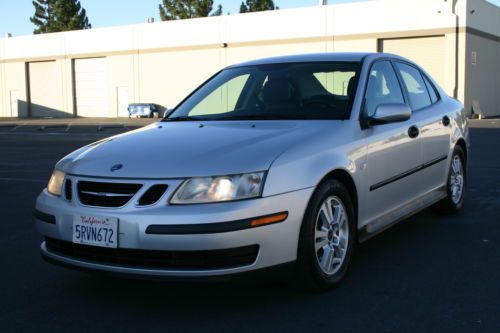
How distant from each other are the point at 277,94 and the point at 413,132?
116 cm

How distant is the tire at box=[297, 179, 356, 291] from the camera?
368 centimetres

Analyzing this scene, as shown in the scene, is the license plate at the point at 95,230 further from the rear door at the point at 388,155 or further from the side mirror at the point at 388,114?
the side mirror at the point at 388,114

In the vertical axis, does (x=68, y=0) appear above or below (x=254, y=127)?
above

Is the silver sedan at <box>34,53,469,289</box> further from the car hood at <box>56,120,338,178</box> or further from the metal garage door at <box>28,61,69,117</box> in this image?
the metal garage door at <box>28,61,69,117</box>

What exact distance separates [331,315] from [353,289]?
1.67ft

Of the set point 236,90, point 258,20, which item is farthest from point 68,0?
point 236,90

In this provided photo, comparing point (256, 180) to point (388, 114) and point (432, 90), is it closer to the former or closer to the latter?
point (388, 114)

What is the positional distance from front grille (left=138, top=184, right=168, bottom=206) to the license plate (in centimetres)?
18

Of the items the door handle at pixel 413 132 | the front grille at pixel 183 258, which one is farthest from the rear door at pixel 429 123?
the front grille at pixel 183 258

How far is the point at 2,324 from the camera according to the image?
3572 mm

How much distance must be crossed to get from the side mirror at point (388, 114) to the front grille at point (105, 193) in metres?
1.84

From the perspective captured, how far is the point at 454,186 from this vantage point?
6176 millimetres

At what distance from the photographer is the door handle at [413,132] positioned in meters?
4.97

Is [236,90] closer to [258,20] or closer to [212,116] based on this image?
[212,116]
